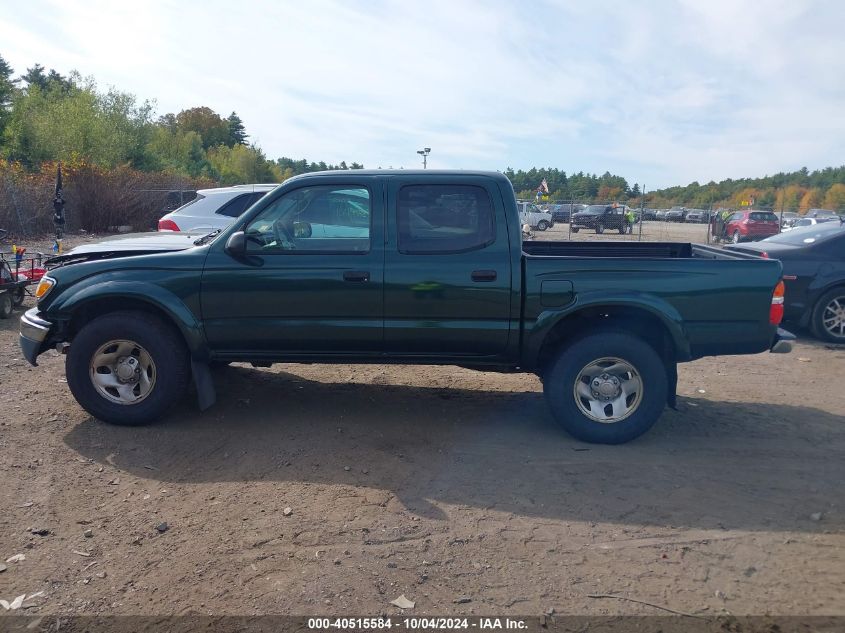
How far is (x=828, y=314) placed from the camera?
30.3 ft

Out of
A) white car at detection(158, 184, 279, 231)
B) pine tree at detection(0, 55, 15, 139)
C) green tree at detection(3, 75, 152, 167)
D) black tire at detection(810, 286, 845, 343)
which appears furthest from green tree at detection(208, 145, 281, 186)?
black tire at detection(810, 286, 845, 343)

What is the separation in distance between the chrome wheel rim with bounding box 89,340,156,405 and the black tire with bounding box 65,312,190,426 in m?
0.03

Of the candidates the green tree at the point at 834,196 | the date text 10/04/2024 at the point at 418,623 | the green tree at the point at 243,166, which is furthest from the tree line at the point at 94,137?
the green tree at the point at 834,196

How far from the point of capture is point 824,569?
3584 millimetres

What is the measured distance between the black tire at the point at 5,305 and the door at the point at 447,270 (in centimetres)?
678

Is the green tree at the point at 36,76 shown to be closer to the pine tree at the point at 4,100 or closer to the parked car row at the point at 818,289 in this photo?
the pine tree at the point at 4,100

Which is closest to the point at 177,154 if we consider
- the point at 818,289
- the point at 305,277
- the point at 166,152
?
the point at 166,152

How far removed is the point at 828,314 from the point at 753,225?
23.7m

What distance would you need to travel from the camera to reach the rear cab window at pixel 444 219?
529 cm

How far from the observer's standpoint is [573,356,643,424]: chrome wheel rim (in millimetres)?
5223

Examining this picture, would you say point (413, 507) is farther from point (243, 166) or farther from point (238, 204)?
point (243, 166)

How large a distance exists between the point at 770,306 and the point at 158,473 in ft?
14.5

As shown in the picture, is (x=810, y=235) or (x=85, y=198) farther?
(x=85, y=198)

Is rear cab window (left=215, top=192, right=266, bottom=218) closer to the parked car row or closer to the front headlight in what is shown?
the front headlight
